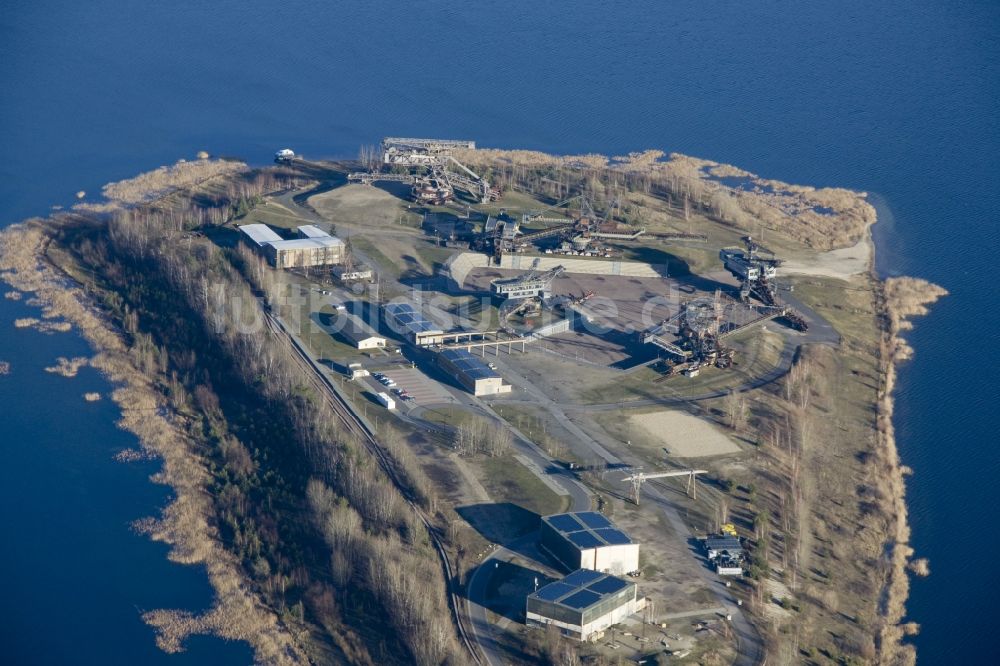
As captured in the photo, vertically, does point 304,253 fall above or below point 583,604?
above

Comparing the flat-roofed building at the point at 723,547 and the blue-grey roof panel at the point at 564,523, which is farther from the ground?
the blue-grey roof panel at the point at 564,523

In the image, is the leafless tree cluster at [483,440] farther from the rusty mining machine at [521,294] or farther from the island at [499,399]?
the rusty mining machine at [521,294]

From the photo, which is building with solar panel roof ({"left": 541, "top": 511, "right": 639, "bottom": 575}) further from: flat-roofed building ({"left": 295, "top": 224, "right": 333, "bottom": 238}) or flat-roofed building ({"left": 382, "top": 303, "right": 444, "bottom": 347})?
flat-roofed building ({"left": 295, "top": 224, "right": 333, "bottom": 238})

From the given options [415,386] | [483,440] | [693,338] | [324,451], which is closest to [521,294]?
[693,338]

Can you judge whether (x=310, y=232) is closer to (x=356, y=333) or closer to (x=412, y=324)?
(x=356, y=333)

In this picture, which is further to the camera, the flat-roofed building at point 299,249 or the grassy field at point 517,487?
the flat-roofed building at point 299,249

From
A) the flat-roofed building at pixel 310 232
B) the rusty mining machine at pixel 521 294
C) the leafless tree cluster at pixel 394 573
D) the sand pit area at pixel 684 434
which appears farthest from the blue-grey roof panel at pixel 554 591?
the flat-roofed building at pixel 310 232

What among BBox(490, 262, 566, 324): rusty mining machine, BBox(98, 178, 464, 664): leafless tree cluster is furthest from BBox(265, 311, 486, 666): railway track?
BBox(490, 262, 566, 324): rusty mining machine
